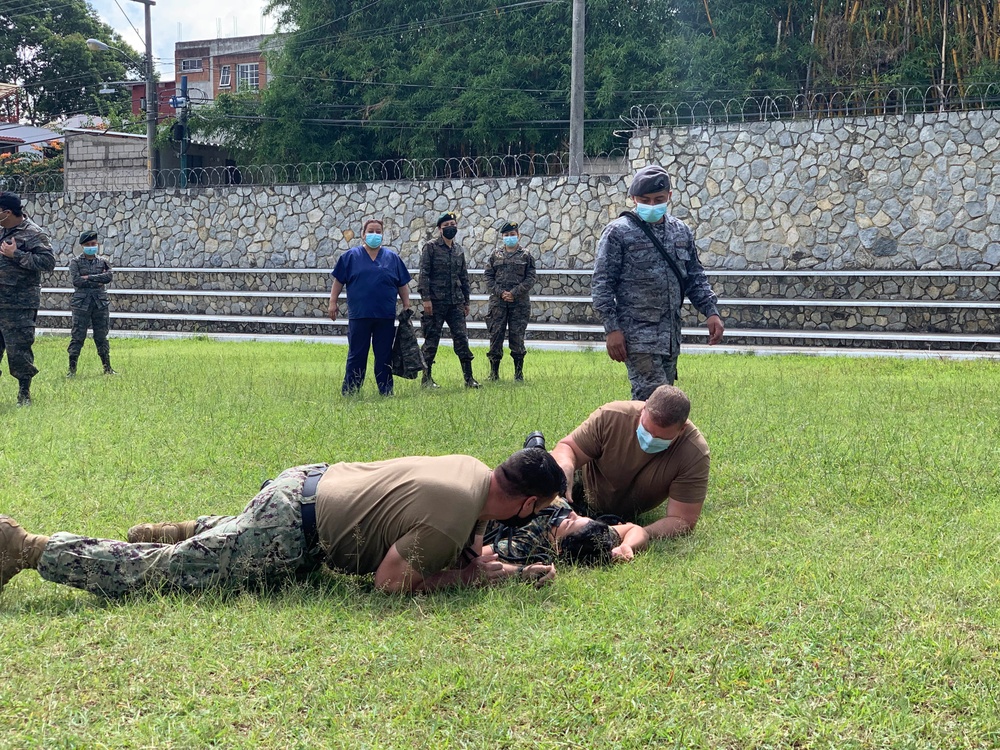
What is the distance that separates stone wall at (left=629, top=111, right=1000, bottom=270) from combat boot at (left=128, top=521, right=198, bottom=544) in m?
16.2

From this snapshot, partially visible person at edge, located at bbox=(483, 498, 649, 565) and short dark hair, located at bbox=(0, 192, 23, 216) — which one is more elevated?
short dark hair, located at bbox=(0, 192, 23, 216)

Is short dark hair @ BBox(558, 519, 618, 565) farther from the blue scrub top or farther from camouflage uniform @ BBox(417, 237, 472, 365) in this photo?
camouflage uniform @ BBox(417, 237, 472, 365)

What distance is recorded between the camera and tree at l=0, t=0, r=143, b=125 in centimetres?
4656

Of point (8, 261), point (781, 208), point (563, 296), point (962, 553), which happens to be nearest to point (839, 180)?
point (781, 208)

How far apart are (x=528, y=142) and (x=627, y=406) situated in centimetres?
2325

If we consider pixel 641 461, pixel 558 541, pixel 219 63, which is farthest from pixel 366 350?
pixel 219 63

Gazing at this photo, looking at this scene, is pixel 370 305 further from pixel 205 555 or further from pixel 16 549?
pixel 16 549

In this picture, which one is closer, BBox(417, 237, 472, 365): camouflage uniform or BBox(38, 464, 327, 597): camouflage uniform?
BBox(38, 464, 327, 597): camouflage uniform

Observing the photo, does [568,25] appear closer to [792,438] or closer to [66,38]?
[792,438]

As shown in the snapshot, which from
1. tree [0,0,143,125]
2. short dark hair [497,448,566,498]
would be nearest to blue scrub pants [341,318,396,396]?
short dark hair [497,448,566,498]

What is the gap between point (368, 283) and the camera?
10.9 m

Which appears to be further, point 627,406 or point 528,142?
point 528,142

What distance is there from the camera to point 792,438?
25.6 feet

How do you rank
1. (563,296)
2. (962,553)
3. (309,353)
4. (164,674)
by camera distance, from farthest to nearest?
1. (563,296)
2. (309,353)
3. (962,553)
4. (164,674)
